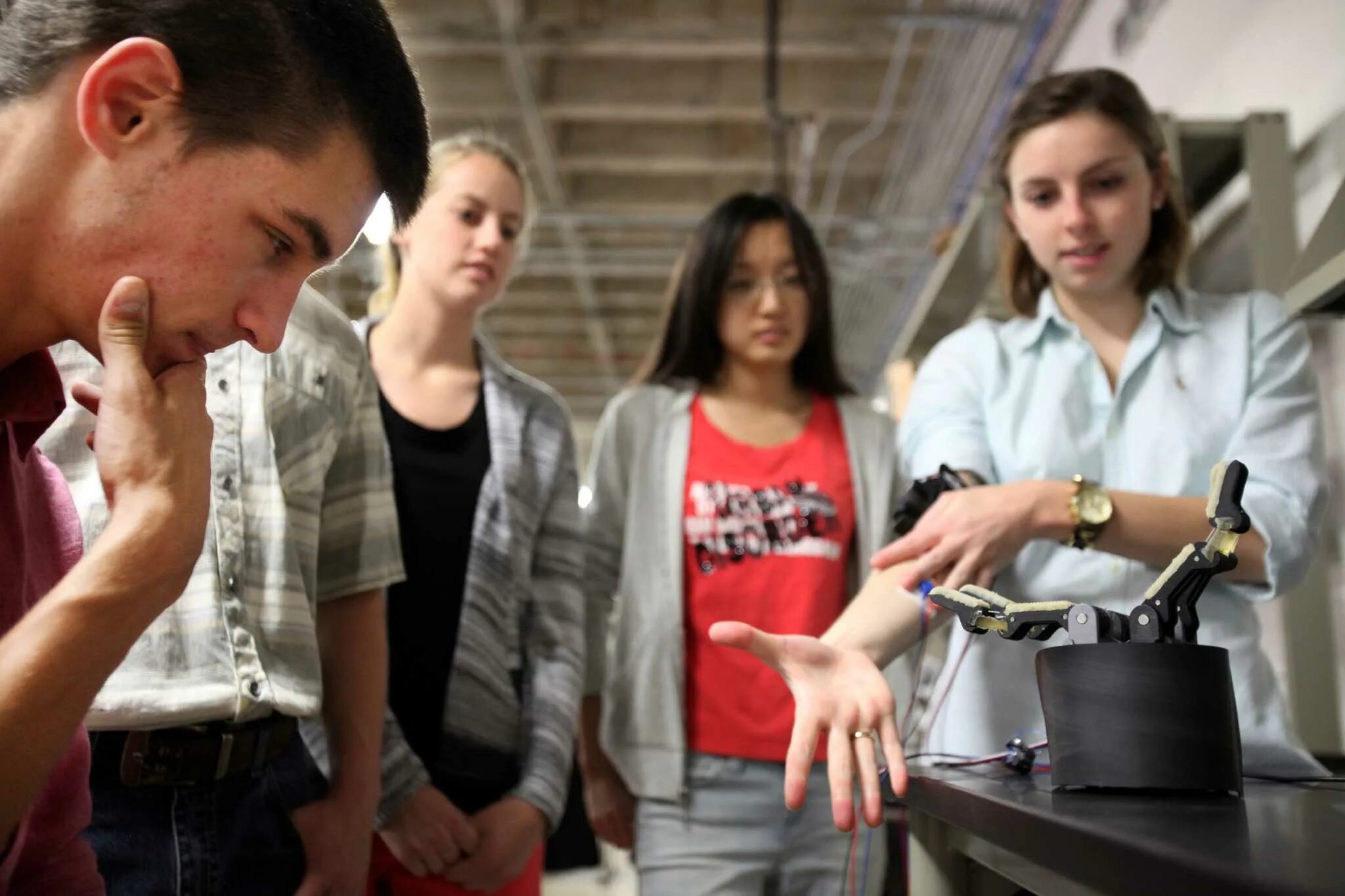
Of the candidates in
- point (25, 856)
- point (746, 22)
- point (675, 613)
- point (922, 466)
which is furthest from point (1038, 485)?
point (746, 22)

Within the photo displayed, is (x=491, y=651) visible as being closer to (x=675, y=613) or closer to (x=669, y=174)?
(x=675, y=613)

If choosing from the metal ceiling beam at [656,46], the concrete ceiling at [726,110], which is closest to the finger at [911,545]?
the concrete ceiling at [726,110]

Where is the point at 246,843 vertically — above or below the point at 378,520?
below

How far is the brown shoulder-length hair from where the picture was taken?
4.58 feet

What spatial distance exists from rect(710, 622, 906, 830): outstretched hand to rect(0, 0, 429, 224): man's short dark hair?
18.4 inches

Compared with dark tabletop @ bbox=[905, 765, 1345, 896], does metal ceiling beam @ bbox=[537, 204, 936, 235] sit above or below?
above

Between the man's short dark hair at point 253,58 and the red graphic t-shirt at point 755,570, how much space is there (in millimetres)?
934

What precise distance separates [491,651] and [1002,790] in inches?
34.6

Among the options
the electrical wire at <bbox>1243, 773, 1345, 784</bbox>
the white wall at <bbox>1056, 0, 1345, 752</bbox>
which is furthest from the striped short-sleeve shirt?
the white wall at <bbox>1056, 0, 1345, 752</bbox>

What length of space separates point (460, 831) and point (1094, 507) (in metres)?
0.83

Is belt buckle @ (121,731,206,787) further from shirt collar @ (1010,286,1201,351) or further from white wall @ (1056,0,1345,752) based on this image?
white wall @ (1056,0,1345,752)

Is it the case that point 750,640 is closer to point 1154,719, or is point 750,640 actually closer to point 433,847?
point 1154,719

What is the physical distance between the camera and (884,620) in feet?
3.76

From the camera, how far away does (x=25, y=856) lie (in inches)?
31.4
